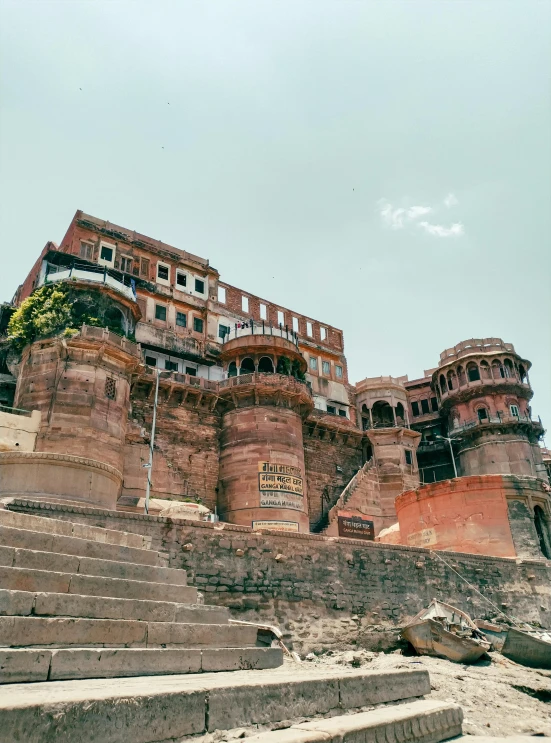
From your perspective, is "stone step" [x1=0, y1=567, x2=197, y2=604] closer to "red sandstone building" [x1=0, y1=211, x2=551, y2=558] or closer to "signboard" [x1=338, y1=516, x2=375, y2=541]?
"red sandstone building" [x1=0, y1=211, x2=551, y2=558]

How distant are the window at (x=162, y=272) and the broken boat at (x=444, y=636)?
983 inches

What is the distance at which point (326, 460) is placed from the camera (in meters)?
34.1

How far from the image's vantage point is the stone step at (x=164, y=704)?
342cm

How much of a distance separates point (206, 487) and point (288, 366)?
8.11 meters

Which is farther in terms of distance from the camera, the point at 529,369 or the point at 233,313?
the point at 529,369

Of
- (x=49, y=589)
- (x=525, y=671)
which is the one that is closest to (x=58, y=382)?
(x=49, y=589)

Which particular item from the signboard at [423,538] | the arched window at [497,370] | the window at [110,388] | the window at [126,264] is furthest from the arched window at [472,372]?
the window at [110,388]

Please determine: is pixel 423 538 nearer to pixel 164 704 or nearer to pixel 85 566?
pixel 85 566

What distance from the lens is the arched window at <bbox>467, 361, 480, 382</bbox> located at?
42781 millimetres

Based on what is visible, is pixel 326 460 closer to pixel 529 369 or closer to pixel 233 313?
pixel 233 313

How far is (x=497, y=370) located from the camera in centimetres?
4222

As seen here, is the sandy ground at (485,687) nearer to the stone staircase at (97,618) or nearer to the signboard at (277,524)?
the stone staircase at (97,618)

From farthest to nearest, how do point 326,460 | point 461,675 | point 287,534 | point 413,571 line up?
point 326,460, point 413,571, point 287,534, point 461,675

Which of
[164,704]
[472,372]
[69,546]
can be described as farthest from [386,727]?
[472,372]
